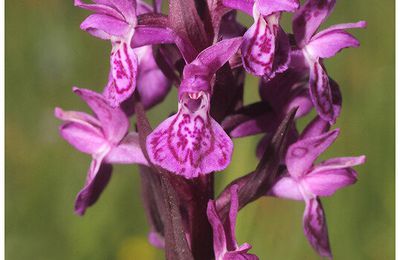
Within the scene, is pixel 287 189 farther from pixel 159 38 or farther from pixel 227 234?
pixel 159 38

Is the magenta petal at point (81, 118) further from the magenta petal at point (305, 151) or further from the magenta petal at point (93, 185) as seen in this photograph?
the magenta petal at point (305, 151)

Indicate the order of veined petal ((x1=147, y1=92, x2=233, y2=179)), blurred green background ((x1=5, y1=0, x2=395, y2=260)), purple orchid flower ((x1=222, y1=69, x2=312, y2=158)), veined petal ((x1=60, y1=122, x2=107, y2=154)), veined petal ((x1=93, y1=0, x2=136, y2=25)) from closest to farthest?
veined petal ((x1=147, y1=92, x2=233, y2=179))
veined petal ((x1=93, y1=0, x2=136, y2=25))
purple orchid flower ((x1=222, y1=69, x2=312, y2=158))
veined petal ((x1=60, y1=122, x2=107, y2=154))
blurred green background ((x1=5, y1=0, x2=395, y2=260))

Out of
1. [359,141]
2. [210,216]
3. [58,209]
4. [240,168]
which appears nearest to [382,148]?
[359,141]

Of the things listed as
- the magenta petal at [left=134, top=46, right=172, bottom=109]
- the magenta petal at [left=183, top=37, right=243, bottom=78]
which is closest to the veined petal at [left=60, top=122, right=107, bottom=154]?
the magenta petal at [left=134, top=46, right=172, bottom=109]

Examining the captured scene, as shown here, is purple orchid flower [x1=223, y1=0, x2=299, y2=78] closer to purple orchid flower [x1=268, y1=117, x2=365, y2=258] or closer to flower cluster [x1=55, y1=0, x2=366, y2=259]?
flower cluster [x1=55, y1=0, x2=366, y2=259]

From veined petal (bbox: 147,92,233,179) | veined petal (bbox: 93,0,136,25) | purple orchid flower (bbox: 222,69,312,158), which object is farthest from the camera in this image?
purple orchid flower (bbox: 222,69,312,158)

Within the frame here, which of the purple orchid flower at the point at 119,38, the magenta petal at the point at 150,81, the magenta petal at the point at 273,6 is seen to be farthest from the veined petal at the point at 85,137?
the magenta petal at the point at 273,6

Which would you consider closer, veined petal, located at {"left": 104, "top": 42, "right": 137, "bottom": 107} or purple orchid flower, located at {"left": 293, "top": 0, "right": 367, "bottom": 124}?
veined petal, located at {"left": 104, "top": 42, "right": 137, "bottom": 107}
